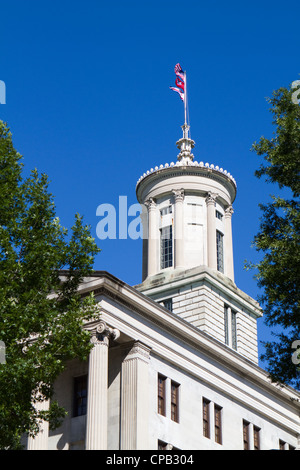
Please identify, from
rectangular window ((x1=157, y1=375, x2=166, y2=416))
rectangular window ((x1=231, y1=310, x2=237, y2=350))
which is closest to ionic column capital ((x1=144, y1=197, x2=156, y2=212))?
rectangular window ((x1=231, y1=310, x2=237, y2=350))

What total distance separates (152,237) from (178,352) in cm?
1562

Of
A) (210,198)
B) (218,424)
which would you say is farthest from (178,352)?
(210,198)

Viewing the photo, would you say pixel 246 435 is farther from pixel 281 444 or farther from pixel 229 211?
Result: pixel 229 211

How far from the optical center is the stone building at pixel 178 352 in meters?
41.7

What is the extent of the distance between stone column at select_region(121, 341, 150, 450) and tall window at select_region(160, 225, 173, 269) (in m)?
16.8

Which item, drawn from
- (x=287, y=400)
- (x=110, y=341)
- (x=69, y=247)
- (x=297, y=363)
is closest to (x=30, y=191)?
(x=69, y=247)

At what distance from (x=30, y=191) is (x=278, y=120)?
382 inches

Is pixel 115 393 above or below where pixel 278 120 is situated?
below

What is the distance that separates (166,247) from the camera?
6044 centimetres

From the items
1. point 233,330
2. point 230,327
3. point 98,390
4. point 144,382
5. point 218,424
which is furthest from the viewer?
point 233,330

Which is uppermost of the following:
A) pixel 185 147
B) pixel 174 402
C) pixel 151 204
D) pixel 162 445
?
pixel 185 147

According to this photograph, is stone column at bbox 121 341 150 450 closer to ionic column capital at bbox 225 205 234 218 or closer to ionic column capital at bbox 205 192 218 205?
ionic column capital at bbox 205 192 218 205

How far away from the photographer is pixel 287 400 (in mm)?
55750
